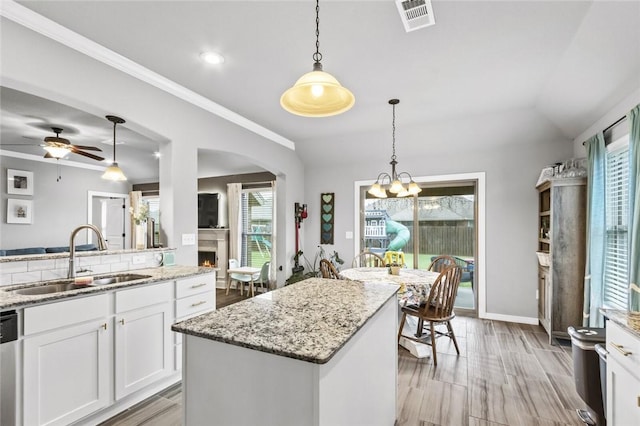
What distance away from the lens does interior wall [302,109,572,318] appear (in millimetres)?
3975

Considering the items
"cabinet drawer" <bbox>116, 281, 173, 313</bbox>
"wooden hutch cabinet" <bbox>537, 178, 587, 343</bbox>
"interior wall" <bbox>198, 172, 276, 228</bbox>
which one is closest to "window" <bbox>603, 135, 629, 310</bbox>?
"wooden hutch cabinet" <bbox>537, 178, 587, 343</bbox>

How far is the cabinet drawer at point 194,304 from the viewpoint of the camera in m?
2.52

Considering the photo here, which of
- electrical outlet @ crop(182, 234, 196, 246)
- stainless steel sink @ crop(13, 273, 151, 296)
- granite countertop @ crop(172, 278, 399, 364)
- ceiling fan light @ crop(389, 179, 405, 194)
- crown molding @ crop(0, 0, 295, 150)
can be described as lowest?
stainless steel sink @ crop(13, 273, 151, 296)

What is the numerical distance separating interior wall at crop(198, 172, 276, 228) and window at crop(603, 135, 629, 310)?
16.2 feet

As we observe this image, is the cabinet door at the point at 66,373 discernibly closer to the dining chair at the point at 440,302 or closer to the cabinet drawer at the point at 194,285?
the cabinet drawer at the point at 194,285

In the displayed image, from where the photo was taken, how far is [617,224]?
9.18 feet

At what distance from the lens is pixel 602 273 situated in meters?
2.81

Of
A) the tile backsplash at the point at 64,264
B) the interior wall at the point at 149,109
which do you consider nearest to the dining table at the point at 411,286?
the interior wall at the point at 149,109

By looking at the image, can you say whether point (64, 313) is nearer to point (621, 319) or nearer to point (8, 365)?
point (8, 365)

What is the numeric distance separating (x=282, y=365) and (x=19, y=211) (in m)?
6.76

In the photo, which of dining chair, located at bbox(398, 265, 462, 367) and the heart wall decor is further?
the heart wall decor

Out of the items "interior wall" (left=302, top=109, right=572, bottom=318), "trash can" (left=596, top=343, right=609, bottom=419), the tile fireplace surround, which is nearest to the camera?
"trash can" (left=596, top=343, right=609, bottom=419)

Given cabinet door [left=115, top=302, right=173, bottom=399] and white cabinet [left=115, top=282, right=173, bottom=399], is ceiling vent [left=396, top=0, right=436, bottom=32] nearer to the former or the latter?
white cabinet [left=115, top=282, right=173, bottom=399]

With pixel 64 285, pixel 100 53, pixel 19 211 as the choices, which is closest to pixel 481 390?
pixel 64 285
